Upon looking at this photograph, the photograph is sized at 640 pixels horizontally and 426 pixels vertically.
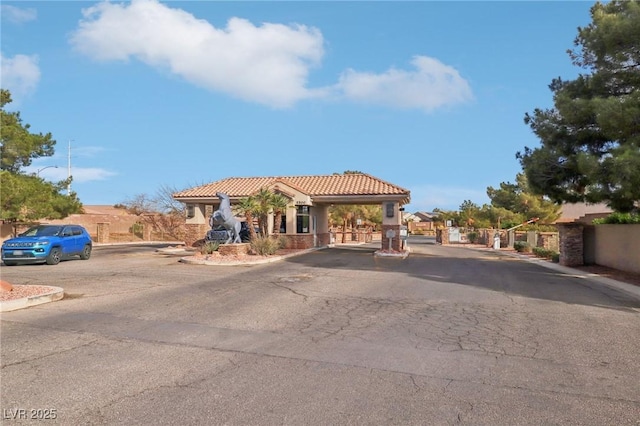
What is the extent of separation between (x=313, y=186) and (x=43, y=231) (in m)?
17.2

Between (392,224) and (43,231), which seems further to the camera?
(392,224)

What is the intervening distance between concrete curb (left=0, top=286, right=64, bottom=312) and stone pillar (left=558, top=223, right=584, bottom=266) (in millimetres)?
21201

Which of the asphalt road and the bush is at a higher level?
the bush

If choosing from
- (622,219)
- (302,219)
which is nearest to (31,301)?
(302,219)

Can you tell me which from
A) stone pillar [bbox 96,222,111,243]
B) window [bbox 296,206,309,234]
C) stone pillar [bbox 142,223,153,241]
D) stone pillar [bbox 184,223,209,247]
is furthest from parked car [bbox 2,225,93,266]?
stone pillar [bbox 142,223,153,241]

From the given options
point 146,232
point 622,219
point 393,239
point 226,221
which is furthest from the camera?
point 146,232

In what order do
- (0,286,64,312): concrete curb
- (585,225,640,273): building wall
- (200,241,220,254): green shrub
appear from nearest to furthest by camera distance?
(0,286,64,312): concrete curb
(585,225,640,273): building wall
(200,241,220,254): green shrub

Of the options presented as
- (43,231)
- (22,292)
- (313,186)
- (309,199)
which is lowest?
(22,292)

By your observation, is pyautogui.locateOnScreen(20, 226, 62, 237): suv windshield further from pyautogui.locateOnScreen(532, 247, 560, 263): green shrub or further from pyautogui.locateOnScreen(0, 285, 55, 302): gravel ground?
pyautogui.locateOnScreen(532, 247, 560, 263): green shrub

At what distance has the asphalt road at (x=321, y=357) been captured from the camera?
187 inches

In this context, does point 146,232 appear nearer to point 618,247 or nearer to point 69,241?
point 69,241

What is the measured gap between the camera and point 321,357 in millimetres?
6586

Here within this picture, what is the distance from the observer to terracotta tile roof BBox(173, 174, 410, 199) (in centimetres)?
2966

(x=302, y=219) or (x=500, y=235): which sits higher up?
(x=302, y=219)
